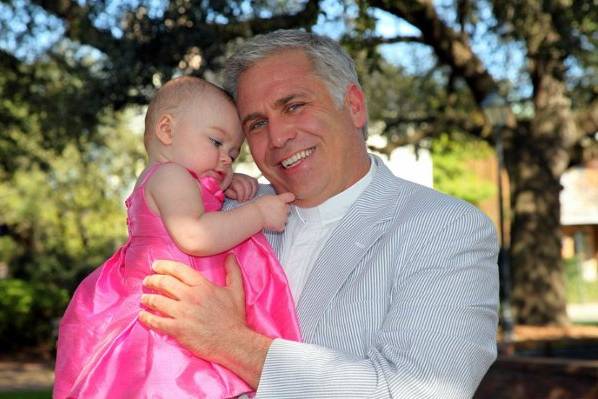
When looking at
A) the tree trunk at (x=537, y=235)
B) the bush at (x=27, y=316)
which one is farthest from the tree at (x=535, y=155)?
the bush at (x=27, y=316)

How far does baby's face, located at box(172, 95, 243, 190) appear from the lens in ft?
11.3

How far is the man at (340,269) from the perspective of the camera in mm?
2980

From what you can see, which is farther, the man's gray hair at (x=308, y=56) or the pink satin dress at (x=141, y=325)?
the man's gray hair at (x=308, y=56)

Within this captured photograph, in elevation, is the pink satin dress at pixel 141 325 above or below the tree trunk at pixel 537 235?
above

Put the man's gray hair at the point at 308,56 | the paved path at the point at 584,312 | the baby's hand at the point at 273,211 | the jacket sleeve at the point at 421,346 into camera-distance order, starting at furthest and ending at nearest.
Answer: the paved path at the point at 584,312 → the man's gray hair at the point at 308,56 → the baby's hand at the point at 273,211 → the jacket sleeve at the point at 421,346

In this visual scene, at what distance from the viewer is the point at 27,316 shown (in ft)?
Answer: 77.9

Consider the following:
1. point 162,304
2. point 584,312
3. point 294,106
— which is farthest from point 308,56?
point 584,312

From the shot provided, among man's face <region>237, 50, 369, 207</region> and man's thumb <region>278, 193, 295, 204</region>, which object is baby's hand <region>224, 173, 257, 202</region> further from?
man's thumb <region>278, 193, 295, 204</region>

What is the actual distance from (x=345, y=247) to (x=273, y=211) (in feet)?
0.92

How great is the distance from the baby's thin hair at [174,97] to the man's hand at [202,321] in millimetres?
617

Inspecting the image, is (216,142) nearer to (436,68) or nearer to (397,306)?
(397,306)

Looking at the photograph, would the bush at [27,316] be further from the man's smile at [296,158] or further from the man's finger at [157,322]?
the man's finger at [157,322]

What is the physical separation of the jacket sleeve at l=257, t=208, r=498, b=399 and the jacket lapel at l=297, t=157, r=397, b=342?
246mm

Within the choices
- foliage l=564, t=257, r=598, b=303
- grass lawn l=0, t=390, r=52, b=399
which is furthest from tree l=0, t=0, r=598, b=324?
foliage l=564, t=257, r=598, b=303
